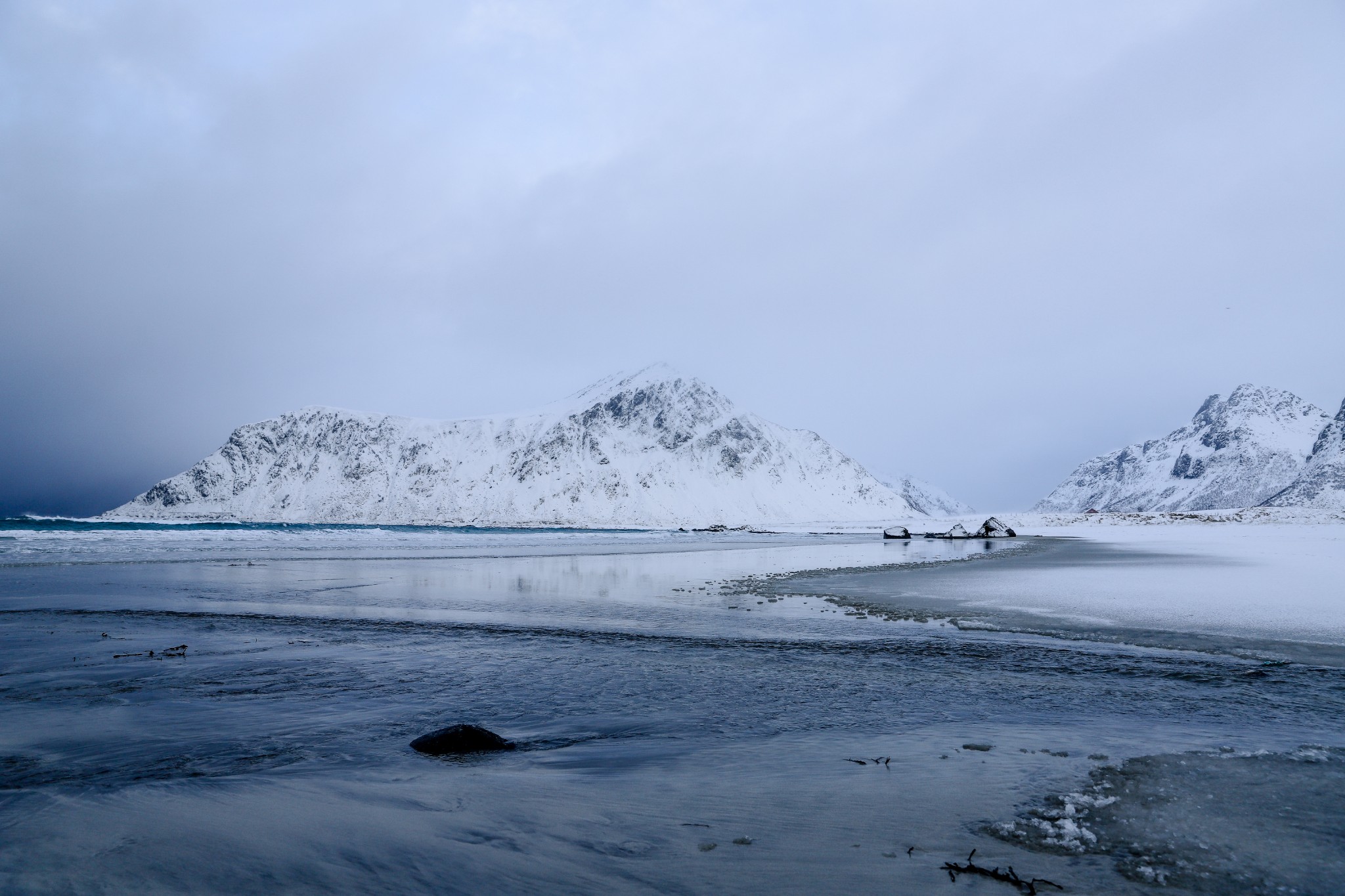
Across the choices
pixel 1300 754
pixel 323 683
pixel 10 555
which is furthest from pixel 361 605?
pixel 10 555

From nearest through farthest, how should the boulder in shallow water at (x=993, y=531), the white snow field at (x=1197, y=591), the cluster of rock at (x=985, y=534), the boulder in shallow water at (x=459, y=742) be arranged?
the boulder in shallow water at (x=459, y=742), the white snow field at (x=1197, y=591), the cluster of rock at (x=985, y=534), the boulder in shallow water at (x=993, y=531)

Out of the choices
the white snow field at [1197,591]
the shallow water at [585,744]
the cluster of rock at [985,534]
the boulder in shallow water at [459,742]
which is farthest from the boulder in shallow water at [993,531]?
the boulder in shallow water at [459,742]

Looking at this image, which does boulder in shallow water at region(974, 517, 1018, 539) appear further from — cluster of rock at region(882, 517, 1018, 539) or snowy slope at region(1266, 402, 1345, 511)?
snowy slope at region(1266, 402, 1345, 511)

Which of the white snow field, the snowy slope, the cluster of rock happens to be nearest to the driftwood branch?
the white snow field

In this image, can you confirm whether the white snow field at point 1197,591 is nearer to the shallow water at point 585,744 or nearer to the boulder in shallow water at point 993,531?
the shallow water at point 585,744

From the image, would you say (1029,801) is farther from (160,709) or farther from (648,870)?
(160,709)

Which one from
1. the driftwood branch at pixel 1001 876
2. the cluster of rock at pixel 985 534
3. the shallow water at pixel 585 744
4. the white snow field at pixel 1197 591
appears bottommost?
the shallow water at pixel 585 744
